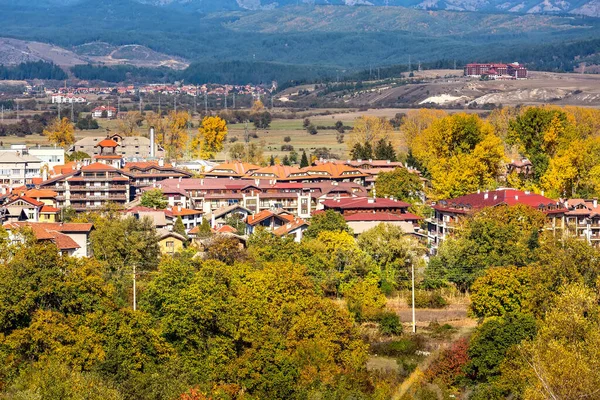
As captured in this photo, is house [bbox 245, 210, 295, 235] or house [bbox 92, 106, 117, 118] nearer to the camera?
house [bbox 245, 210, 295, 235]

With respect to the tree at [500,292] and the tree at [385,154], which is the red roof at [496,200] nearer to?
the tree at [500,292]

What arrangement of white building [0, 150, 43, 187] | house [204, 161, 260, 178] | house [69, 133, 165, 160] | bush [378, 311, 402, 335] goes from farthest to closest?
house [69, 133, 165, 160] → white building [0, 150, 43, 187] → house [204, 161, 260, 178] → bush [378, 311, 402, 335]

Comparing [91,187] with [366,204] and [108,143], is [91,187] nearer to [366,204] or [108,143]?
[366,204]

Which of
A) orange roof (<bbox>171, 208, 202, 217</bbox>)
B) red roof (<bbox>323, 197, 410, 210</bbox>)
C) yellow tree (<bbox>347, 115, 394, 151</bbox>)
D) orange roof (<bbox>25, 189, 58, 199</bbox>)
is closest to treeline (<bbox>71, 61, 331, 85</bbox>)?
yellow tree (<bbox>347, 115, 394, 151</bbox>)

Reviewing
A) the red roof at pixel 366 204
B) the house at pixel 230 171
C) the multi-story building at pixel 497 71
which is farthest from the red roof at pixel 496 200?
the multi-story building at pixel 497 71

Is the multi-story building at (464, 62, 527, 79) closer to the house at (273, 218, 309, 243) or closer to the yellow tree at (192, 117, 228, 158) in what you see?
the yellow tree at (192, 117, 228, 158)

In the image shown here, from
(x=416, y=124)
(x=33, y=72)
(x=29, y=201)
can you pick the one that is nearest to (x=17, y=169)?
(x=29, y=201)

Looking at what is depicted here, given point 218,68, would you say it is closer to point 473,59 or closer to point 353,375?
point 473,59
